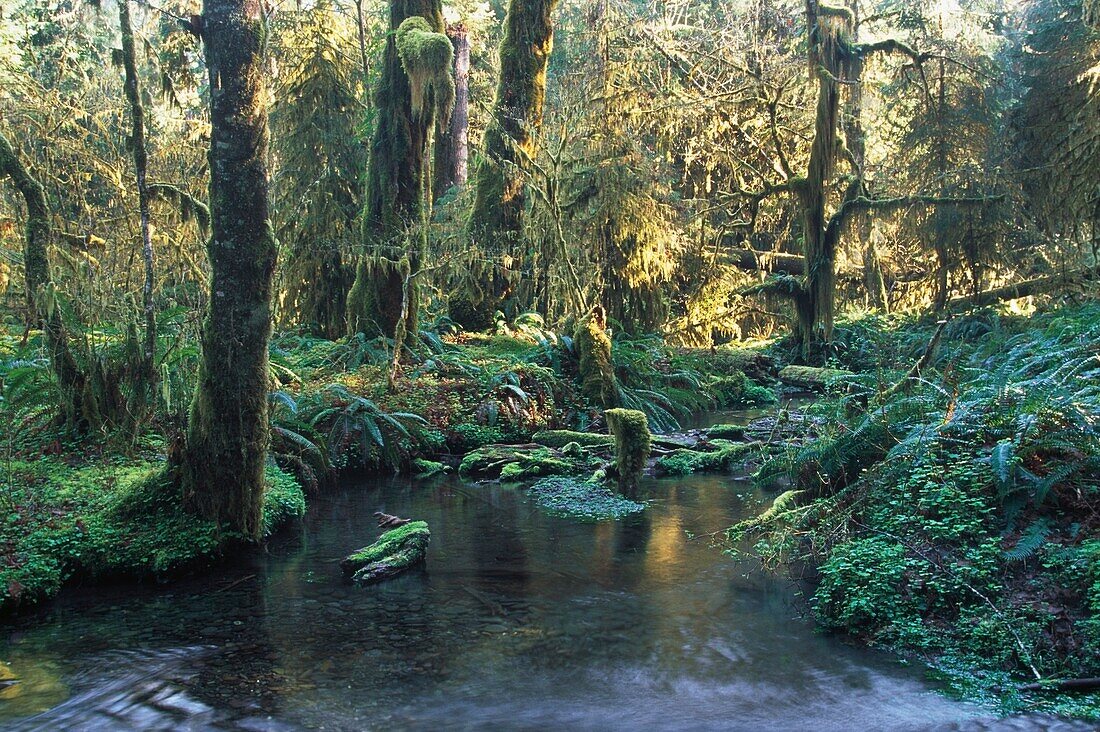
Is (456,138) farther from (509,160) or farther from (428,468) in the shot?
(428,468)

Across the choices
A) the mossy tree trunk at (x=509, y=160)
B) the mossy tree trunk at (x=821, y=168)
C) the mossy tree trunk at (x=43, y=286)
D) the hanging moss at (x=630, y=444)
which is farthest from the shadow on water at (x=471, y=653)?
the mossy tree trunk at (x=821, y=168)

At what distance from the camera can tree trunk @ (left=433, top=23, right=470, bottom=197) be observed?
23.1 metres

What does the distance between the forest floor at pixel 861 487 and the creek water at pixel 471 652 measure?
1.22 ft

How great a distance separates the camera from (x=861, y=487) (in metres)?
7.47

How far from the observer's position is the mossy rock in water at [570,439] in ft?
44.3

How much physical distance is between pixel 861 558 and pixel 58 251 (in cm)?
980

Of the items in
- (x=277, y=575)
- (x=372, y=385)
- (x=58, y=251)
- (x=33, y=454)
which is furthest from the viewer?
(x=372, y=385)

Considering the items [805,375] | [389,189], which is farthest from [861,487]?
[805,375]

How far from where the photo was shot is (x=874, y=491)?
290 inches

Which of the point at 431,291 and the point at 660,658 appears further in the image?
the point at 431,291

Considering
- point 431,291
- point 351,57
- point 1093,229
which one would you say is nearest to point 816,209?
point 1093,229

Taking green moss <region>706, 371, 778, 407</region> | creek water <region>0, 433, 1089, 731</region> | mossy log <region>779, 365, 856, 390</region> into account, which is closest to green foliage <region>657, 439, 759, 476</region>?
creek water <region>0, 433, 1089, 731</region>

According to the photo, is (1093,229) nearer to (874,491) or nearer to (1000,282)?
(1000,282)

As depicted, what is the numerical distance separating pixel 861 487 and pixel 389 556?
14.6 feet
